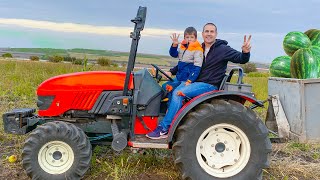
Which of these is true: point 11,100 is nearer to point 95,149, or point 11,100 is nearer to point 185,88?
point 95,149

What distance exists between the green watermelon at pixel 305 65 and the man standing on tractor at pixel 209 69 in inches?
133

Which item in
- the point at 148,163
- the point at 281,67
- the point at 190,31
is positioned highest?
the point at 190,31

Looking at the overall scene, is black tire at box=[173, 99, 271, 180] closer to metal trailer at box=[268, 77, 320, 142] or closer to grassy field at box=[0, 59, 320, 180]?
grassy field at box=[0, 59, 320, 180]

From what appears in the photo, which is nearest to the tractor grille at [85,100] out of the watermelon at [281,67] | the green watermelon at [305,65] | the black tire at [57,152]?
the black tire at [57,152]

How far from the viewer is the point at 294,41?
385 inches

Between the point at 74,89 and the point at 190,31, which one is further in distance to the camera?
the point at 190,31

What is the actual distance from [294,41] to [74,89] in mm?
6264

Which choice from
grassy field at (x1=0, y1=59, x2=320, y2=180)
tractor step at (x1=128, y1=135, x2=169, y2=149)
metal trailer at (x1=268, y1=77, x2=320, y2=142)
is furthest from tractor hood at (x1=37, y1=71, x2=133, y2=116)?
metal trailer at (x1=268, y1=77, x2=320, y2=142)

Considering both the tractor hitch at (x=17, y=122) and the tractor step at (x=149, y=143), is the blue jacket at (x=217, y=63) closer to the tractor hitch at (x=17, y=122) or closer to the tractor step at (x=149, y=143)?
the tractor step at (x=149, y=143)

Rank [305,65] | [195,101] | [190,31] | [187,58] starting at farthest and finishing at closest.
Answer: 1. [305,65]
2. [190,31]
3. [187,58]
4. [195,101]

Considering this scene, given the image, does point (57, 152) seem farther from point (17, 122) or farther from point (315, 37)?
point (315, 37)

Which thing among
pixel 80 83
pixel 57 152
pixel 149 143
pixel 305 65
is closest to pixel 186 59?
pixel 149 143

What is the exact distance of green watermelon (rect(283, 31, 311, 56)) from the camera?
382 inches

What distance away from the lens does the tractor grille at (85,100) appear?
515 centimetres
